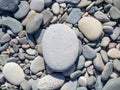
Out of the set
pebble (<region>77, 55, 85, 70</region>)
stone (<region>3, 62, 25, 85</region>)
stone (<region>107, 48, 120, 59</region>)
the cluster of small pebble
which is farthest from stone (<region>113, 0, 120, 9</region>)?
stone (<region>3, 62, 25, 85</region>)

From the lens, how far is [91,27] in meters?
2.47

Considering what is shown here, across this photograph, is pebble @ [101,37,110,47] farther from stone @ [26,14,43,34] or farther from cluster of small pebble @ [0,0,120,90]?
stone @ [26,14,43,34]

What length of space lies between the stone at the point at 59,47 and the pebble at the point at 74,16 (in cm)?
7

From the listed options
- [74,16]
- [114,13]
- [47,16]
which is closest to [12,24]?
[47,16]

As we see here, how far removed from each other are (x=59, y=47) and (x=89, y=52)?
17 centimetres

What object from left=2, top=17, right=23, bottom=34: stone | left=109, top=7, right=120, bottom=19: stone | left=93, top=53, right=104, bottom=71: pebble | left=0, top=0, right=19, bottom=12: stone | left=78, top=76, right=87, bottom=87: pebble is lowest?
left=78, top=76, right=87, bottom=87: pebble

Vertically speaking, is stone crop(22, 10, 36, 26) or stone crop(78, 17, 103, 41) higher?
stone crop(22, 10, 36, 26)

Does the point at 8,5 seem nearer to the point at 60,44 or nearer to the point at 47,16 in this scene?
the point at 47,16

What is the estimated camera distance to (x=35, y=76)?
98.5 inches

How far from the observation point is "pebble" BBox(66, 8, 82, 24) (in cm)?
250

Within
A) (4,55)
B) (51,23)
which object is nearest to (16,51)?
(4,55)

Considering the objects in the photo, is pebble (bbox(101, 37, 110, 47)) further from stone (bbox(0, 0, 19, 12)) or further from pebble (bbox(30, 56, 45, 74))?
stone (bbox(0, 0, 19, 12))

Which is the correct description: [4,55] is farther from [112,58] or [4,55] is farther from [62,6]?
[112,58]

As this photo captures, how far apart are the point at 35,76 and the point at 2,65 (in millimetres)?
195
